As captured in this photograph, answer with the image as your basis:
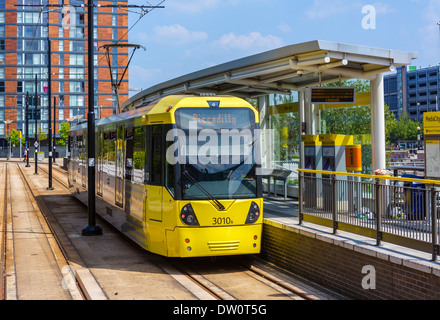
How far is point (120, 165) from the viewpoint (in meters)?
13.1

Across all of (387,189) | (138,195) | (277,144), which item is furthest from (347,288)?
(277,144)

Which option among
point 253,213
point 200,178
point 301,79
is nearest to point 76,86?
point 301,79

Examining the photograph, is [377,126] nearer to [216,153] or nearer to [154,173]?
[216,153]

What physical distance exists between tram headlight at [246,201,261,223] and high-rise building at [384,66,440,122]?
121884mm

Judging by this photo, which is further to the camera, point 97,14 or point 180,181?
point 97,14

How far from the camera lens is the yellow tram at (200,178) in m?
9.77

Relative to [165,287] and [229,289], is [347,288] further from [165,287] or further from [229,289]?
[165,287]

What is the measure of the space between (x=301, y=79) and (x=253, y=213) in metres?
6.17

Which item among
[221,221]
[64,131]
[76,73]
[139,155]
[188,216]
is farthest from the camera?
[76,73]

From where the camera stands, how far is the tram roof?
450 inches

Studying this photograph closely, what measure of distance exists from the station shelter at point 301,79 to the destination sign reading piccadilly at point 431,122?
899mm
